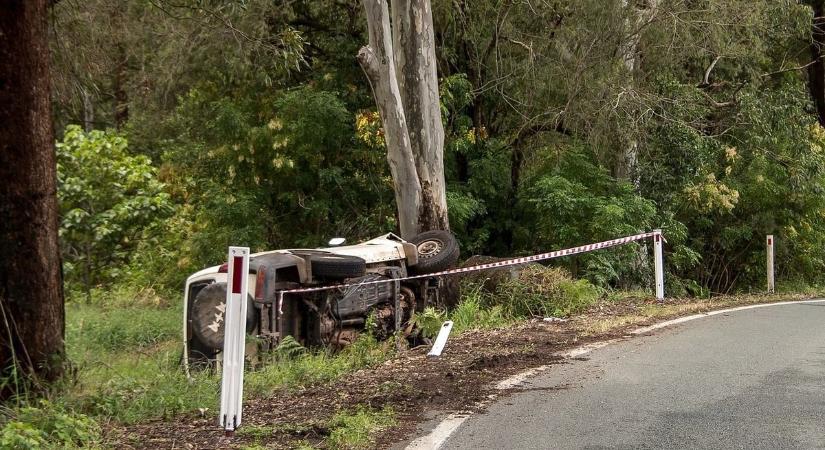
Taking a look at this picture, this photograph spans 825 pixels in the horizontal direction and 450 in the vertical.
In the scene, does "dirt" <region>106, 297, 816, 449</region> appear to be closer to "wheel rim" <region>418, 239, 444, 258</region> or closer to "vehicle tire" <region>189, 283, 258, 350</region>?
"vehicle tire" <region>189, 283, 258, 350</region>

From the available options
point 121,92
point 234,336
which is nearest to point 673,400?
point 234,336

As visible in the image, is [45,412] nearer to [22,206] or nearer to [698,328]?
[22,206]

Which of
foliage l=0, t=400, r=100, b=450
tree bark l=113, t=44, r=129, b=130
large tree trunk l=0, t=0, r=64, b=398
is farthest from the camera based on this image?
tree bark l=113, t=44, r=129, b=130

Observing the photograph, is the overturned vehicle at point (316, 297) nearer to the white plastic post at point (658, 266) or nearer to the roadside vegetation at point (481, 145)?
the white plastic post at point (658, 266)

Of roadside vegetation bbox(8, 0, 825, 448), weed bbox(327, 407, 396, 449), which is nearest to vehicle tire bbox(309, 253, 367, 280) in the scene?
weed bbox(327, 407, 396, 449)

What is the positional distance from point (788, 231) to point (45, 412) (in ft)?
64.4

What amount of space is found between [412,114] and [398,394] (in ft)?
23.2

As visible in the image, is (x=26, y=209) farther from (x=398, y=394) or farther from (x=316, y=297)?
(x=316, y=297)

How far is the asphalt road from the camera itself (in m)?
5.75

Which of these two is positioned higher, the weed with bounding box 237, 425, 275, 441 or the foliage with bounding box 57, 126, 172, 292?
the foliage with bounding box 57, 126, 172, 292

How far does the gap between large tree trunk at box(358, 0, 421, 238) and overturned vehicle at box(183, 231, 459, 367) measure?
2323mm

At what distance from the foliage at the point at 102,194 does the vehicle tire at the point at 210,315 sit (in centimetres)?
1009

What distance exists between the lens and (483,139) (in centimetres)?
1897

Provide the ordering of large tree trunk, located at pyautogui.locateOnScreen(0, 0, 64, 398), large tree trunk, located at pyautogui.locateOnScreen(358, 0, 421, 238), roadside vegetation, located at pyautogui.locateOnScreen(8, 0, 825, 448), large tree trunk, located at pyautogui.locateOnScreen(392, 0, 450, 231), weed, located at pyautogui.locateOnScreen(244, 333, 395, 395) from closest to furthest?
large tree trunk, located at pyautogui.locateOnScreen(0, 0, 64, 398), weed, located at pyautogui.locateOnScreen(244, 333, 395, 395), large tree trunk, located at pyautogui.locateOnScreen(358, 0, 421, 238), large tree trunk, located at pyautogui.locateOnScreen(392, 0, 450, 231), roadside vegetation, located at pyautogui.locateOnScreen(8, 0, 825, 448)
